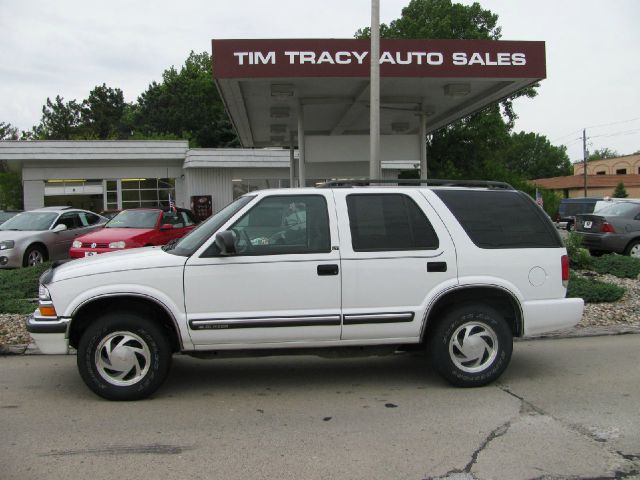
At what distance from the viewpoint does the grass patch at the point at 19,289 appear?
8711 mm

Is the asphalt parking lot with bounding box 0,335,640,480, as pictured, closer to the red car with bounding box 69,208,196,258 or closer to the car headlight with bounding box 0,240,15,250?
the red car with bounding box 69,208,196,258

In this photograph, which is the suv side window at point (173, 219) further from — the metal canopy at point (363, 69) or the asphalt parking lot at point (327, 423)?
the asphalt parking lot at point (327, 423)

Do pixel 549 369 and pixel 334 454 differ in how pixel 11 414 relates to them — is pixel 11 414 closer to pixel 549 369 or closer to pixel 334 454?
pixel 334 454

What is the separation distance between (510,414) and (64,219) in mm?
12603

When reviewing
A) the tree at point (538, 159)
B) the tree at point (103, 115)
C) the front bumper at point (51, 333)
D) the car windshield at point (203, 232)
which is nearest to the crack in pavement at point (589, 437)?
the car windshield at point (203, 232)

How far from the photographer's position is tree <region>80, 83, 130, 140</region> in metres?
67.9

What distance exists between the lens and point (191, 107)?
58.1 m

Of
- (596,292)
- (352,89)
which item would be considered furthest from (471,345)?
(352,89)

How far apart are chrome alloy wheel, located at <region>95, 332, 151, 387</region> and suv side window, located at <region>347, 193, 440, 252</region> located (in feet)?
6.73

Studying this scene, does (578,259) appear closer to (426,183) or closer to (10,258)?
(426,183)

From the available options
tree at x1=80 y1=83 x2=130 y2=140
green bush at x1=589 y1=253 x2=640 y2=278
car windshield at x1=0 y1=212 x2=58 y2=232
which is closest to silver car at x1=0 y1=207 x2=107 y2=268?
car windshield at x1=0 y1=212 x2=58 y2=232

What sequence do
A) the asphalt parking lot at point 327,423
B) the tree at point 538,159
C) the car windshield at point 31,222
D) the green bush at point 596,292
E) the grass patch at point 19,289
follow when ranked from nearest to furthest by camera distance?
the asphalt parking lot at point 327,423 < the grass patch at point 19,289 < the green bush at point 596,292 < the car windshield at point 31,222 < the tree at point 538,159

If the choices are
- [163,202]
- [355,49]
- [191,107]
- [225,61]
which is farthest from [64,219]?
[191,107]

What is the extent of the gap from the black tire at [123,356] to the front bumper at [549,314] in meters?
3.26
